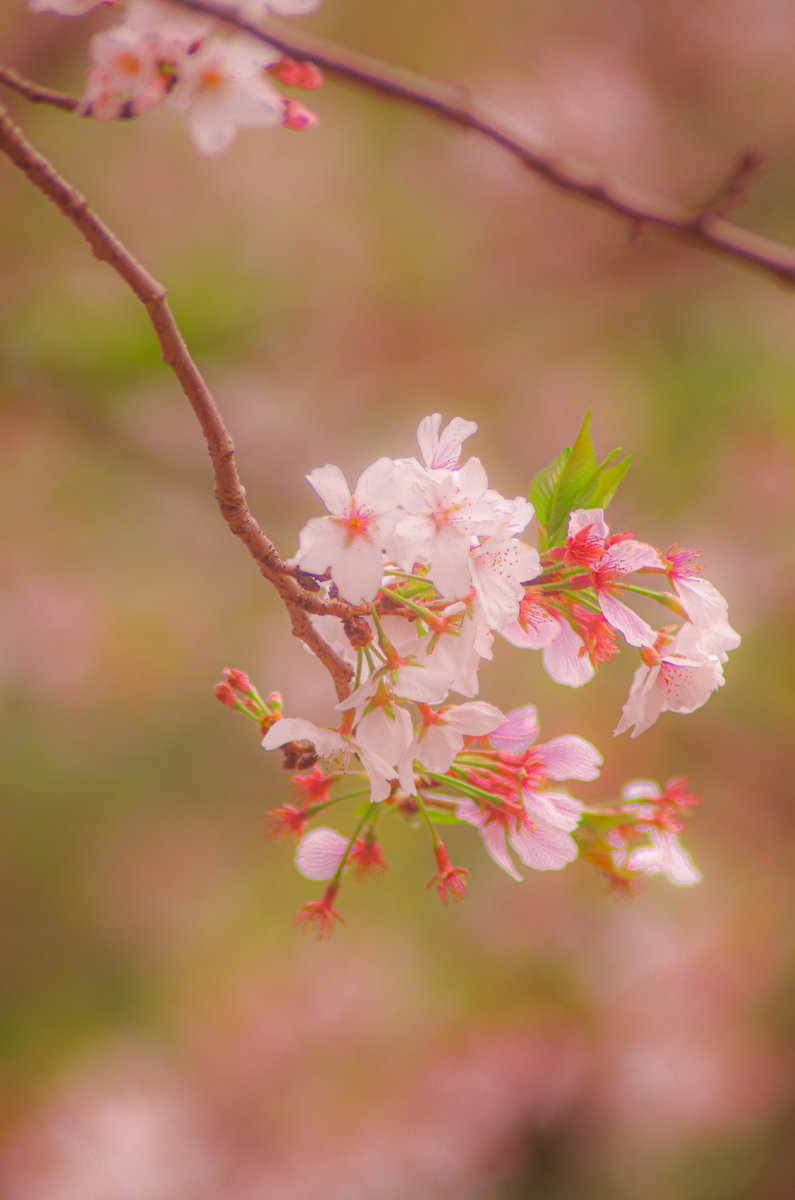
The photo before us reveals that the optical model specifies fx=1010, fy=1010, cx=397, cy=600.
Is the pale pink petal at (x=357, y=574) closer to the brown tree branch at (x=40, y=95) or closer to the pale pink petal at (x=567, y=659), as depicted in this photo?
the pale pink petal at (x=567, y=659)

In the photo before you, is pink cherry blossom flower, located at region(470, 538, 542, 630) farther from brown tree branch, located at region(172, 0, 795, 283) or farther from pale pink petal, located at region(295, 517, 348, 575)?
brown tree branch, located at region(172, 0, 795, 283)

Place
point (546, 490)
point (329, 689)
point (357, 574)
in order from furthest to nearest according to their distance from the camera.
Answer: point (329, 689), point (546, 490), point (357, 574)

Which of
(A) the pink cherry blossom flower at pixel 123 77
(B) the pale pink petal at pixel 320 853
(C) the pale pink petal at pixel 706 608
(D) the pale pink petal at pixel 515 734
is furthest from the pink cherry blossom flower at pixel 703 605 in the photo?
(A) the pink cherry blossom flower at pixel 123 77

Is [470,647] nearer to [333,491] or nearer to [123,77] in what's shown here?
[333,491]

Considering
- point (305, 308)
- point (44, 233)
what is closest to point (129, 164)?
point (44, 233)

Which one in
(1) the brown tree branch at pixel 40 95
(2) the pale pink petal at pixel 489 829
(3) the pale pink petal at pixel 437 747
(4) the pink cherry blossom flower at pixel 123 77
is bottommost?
(2) the pale pink petal at pixel 489 829

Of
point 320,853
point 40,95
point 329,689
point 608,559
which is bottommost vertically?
point 329,689

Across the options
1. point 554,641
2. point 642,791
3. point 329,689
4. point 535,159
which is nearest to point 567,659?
point 554,641

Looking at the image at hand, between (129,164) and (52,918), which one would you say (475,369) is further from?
(52,918)
